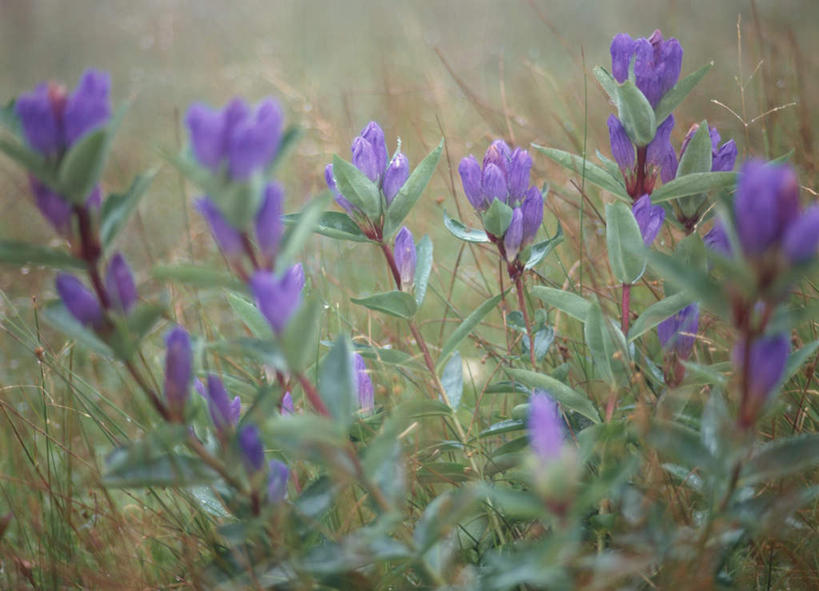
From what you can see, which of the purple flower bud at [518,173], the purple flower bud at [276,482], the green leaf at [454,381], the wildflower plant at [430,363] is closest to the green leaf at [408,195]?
the wildflower plant at [430,363]

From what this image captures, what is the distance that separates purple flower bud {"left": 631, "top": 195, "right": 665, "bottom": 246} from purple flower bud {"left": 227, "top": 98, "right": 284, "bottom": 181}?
0.53 metres

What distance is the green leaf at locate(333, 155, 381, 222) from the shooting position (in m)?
0.92

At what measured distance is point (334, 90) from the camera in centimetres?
408

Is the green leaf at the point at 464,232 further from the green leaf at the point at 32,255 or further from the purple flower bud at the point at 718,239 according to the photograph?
the green leaf at the point at 32,255

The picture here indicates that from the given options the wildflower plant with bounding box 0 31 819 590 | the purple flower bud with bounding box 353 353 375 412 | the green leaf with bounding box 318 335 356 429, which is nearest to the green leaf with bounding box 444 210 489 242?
the wildflower plant with bounding box 0 31 819 590

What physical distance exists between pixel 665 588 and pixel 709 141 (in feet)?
1.79

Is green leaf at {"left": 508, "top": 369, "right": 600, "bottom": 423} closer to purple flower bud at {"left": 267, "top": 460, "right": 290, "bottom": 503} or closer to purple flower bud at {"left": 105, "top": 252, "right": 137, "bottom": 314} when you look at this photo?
purple flower bud at {"left": 267, "top": 460, "right": 290, "bottom": 503}

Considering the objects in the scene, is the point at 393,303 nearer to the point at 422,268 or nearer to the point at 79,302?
the point at 422,268

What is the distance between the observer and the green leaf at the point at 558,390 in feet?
3.00

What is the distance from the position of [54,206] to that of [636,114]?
2.20 ft

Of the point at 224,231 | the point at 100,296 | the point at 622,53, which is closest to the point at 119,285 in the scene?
the point at 100,296

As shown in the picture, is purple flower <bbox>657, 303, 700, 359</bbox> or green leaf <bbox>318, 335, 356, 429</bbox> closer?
green leaf <bbox>318, 335, 356, 429</bbox>

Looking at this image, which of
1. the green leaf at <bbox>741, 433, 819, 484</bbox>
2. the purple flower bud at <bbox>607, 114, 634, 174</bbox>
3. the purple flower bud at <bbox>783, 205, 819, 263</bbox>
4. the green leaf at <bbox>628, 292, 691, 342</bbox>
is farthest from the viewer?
the purple flower bud at <bbox>607, 114, 634, 174</bbox>

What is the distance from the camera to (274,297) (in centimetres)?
61
